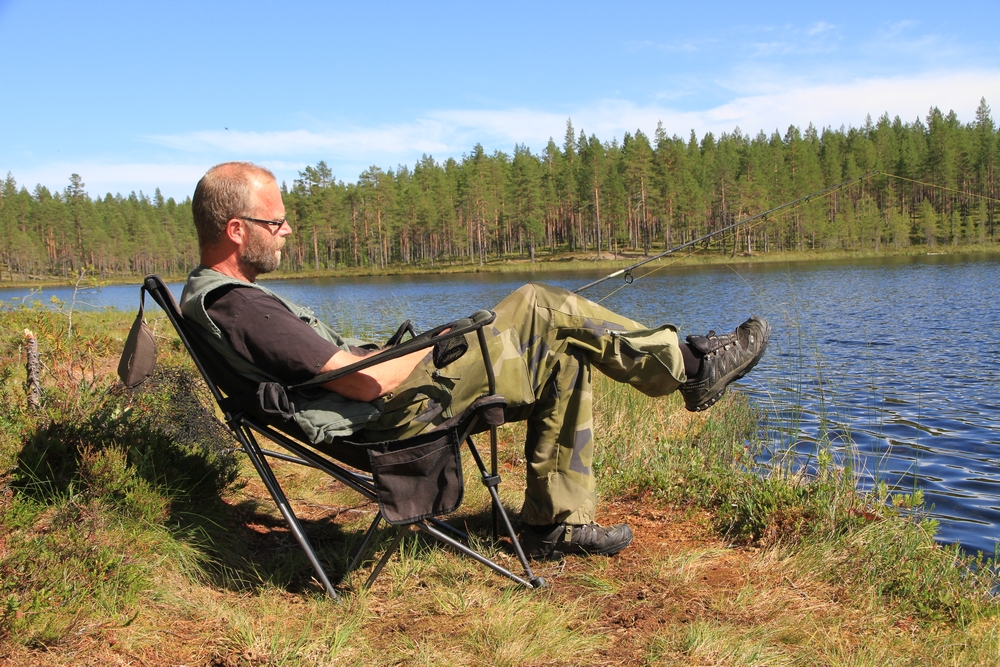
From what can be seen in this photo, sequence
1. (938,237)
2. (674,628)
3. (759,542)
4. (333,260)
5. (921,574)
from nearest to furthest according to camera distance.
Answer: (674,628) → (921,574) → (759,542) → (938,237) → (333,260)

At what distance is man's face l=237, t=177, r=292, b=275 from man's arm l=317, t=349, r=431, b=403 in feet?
1.82

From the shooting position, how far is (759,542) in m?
3.14

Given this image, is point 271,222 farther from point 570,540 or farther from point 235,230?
point 570,540

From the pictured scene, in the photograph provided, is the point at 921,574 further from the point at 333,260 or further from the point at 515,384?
the point at 333,260

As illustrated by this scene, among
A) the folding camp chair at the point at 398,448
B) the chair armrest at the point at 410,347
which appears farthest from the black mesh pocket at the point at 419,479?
the chair armrest at the point at 410,347

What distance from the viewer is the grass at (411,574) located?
216 centimetres

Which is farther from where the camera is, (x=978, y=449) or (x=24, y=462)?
(x=978, y=449)

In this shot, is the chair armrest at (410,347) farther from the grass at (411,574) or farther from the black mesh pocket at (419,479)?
the grass at (411,574)

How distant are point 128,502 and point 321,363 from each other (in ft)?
3.85

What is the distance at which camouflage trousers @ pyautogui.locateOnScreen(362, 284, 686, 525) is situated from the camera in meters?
2.50

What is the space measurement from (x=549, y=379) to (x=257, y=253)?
118 cm

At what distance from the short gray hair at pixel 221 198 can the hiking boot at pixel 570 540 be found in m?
1.66

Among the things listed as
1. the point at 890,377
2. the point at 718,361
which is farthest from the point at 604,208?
the point at 718,361

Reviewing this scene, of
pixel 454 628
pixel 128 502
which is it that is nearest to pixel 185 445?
pixel 128 502
